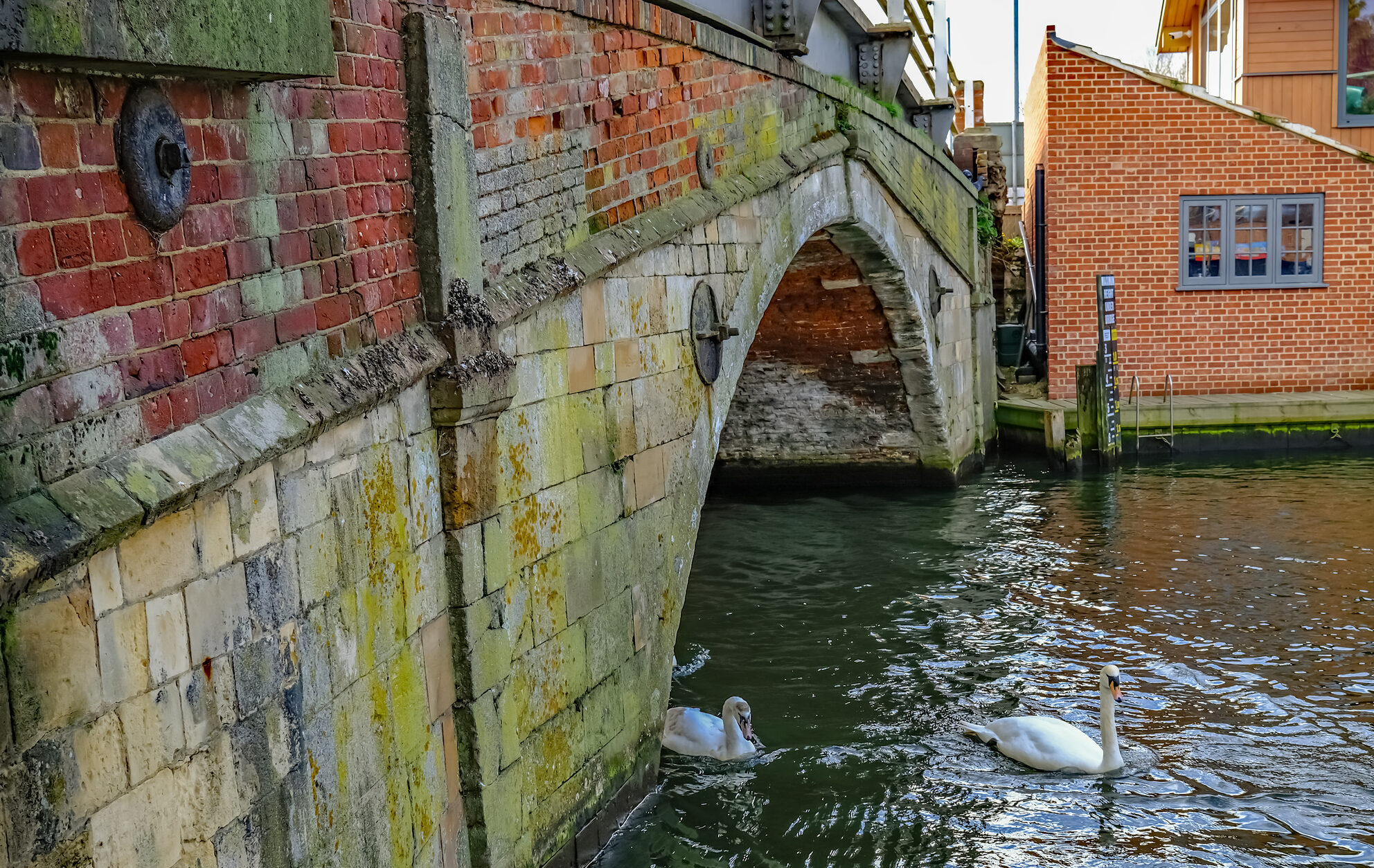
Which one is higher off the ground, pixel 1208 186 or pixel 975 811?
pixel 1208 186

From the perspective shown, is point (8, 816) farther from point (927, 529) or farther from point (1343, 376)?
point (1343, 376)

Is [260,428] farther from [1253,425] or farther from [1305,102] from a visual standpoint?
[1305,102]

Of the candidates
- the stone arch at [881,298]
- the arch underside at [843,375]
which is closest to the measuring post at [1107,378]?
the stone arch at [881,298]

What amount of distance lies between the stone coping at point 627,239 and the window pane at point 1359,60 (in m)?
12.7

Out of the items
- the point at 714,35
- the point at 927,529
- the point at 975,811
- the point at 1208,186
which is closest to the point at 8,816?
the point at 975,811

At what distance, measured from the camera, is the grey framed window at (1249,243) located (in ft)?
54.3

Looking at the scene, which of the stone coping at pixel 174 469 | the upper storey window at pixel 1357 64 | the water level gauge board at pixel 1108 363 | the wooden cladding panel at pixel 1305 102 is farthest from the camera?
the wooden cladding panel at pixel 1305 102

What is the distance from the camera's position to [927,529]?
12594 mm

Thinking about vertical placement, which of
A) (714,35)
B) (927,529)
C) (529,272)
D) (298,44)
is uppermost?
(714,35)

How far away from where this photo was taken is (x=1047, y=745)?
21.9ft

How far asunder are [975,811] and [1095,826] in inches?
21.7

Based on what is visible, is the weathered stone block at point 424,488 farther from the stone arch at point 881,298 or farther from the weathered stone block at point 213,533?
the stone arch at point 881,298

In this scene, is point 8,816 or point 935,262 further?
point 935,262

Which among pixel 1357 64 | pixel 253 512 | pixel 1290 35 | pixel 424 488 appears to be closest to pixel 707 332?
pixel 424 488
